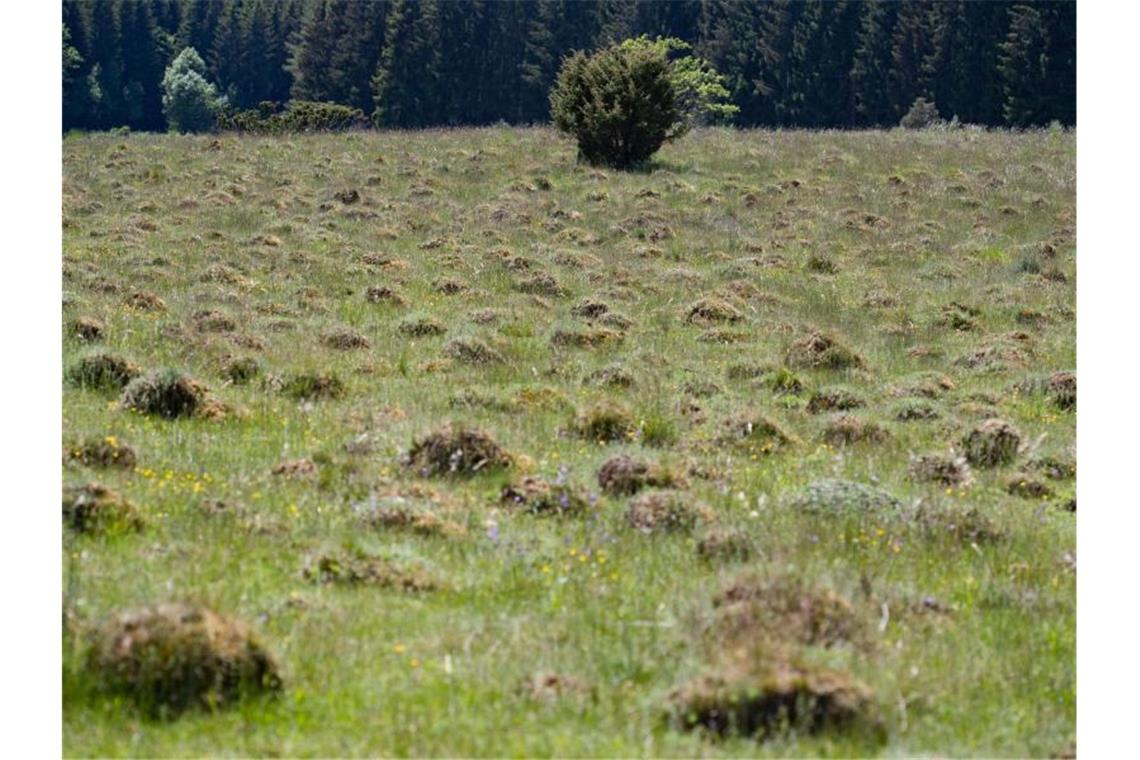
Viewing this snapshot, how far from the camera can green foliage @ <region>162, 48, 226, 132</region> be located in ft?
310

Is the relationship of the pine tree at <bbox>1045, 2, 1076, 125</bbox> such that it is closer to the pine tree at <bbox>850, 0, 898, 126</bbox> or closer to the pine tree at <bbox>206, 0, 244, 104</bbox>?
the pine tree at <bbox>850, 0, 898, 126</bbox>

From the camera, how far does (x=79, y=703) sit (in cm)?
563

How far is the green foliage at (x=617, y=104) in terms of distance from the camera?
30875mm

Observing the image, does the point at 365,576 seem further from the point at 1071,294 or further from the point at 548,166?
the point at 548,166

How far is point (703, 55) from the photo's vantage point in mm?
80625

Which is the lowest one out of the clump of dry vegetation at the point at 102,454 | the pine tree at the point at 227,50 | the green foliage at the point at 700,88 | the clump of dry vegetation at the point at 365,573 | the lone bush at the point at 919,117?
the clump of dry vegetation at the point at 365,573

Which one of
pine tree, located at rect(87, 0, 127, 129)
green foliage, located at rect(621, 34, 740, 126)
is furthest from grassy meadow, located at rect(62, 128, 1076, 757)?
pine tree, located at rect(87, 0, 127, 129)

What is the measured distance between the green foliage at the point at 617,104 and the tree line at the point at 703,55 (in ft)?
113

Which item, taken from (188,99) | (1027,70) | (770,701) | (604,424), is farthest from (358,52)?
(770,701)

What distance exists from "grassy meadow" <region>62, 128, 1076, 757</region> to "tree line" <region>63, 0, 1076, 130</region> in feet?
141

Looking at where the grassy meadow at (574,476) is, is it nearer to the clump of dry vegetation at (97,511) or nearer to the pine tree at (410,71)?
the clump of dry vegetation at (97,511)

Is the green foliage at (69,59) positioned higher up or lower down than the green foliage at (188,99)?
higher up

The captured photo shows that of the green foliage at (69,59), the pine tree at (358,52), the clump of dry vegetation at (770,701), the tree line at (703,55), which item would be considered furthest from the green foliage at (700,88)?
the clump of dry vegetation at (770,701)

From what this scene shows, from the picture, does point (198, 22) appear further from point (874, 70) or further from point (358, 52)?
point (874, 70)
